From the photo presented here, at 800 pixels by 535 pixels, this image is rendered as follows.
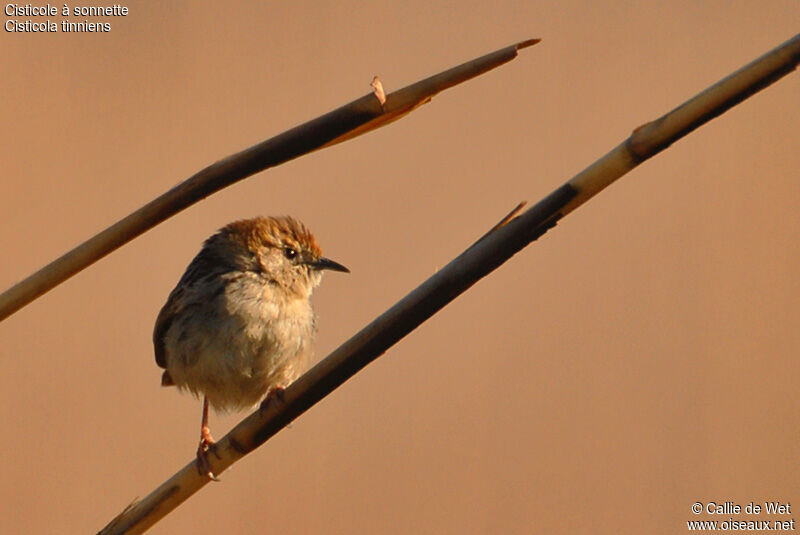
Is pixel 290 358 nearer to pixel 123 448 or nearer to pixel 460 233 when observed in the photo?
pixel 123 448

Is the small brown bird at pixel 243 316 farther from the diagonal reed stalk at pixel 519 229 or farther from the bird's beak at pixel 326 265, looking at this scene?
the diagonal reed stalk at pixel 519 229

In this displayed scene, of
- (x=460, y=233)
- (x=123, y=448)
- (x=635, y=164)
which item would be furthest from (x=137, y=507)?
(x=460, y=233)

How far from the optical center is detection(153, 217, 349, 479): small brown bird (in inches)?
151

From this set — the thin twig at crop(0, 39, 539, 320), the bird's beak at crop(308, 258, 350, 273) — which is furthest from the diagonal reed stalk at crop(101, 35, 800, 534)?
the bird's beak at crop(308, 258, 350, 273)

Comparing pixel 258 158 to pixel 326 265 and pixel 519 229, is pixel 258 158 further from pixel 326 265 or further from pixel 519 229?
pixel 326 265

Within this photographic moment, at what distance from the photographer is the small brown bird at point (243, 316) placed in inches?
151

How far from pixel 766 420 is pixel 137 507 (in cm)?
544

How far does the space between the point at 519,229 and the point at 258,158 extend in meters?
0.39

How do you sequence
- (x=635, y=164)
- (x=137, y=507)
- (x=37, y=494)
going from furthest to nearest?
(x=37, y=494) < (x=137, y=507) < (x=635, y=164)

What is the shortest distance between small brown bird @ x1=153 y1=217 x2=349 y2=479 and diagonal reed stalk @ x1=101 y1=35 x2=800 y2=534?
2062 millimetres

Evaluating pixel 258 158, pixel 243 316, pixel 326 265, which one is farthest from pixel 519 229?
pixel 326 265

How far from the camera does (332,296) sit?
6.70 m

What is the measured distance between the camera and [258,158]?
4.84ft

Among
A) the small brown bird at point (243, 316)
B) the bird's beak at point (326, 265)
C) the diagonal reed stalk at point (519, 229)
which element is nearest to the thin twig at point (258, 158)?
the diagonal reed stalk at point (519, 229)
